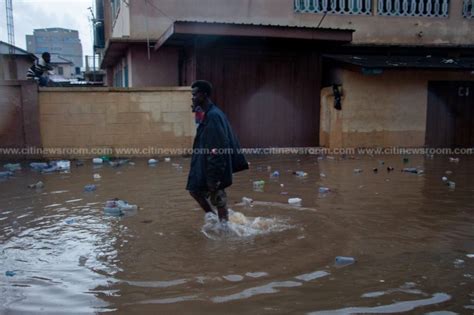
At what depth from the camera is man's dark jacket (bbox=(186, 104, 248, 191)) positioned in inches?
192

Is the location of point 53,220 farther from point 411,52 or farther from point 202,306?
point 411,52

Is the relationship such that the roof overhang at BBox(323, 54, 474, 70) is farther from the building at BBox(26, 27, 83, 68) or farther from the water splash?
the building at BBox(26, 27, 83, 68)

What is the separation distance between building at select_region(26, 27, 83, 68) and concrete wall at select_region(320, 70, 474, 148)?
49.9 meters

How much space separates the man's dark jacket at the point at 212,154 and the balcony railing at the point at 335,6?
422 inches

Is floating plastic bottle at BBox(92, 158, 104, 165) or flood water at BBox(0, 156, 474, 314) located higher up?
floating plastic bottle at BBox(92, 158, 104, 165)

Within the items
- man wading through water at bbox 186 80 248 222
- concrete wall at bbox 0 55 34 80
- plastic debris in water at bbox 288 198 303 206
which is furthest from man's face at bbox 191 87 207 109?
concrete wall at bbox 0 55 34 80

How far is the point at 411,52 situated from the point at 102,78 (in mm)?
27498

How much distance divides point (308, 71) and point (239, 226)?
8.99m

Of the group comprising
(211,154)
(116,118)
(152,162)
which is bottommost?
(152,162)

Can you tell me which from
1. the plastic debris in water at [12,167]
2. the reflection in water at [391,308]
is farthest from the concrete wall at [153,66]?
the reflection in water at [391,308]

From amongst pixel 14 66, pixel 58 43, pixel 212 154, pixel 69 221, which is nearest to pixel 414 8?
pixel 212 154

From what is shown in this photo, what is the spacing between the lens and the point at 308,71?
13398 millimetres

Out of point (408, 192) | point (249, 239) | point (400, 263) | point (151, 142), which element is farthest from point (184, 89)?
point (400, 263)

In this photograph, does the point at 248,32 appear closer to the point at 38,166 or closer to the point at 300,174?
the point at 300,174
